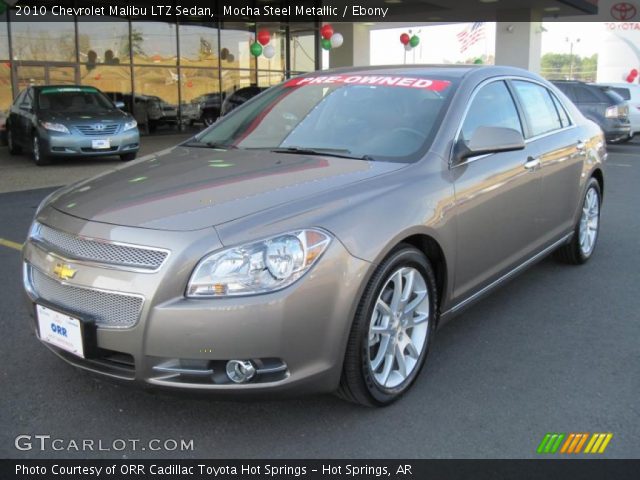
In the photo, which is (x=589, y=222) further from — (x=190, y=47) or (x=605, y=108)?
(x=190, y=47)

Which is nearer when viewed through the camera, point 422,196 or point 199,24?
point 422,196

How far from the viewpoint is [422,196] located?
3025 millimetres

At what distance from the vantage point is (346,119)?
12.1 ft

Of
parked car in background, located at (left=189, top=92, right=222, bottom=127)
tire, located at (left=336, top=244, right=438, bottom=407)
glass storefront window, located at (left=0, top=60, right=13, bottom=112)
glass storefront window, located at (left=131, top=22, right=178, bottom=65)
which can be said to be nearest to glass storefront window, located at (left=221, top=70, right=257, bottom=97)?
parked car in background, located at (left=189, top=92, right=222, bottom=127)

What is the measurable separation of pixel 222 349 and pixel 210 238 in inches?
16.7

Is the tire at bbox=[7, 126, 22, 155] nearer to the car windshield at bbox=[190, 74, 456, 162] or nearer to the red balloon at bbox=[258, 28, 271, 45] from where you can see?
the red balloon at bbox=[258, 28, 271, 45]

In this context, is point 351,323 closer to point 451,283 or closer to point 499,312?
point 451,283

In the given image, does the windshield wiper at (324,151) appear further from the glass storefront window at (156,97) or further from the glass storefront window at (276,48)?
the glass storefront window at (276,48)

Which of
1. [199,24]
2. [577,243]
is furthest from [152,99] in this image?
[577,243]

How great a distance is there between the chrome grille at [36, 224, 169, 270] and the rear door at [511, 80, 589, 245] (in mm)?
2710

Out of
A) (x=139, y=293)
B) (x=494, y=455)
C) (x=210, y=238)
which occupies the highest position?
(x=210, y=238)

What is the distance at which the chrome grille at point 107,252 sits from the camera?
7.93 feet

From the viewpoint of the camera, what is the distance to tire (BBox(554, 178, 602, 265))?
200 inches

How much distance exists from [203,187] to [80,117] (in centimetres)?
976
